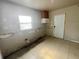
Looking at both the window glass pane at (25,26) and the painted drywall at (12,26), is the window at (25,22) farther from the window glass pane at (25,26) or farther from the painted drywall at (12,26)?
the painted drywall at (12,26)

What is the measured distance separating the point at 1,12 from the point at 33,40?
8.55 ft

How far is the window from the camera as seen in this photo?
3504 millimetres

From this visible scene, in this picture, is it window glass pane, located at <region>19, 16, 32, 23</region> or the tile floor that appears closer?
the tile floor

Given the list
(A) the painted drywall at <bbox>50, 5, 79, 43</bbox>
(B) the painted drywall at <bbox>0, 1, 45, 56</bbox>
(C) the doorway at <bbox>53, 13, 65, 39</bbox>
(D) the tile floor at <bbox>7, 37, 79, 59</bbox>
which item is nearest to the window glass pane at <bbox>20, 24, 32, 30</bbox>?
(B) the painted drywall at <bbox>0, 1, 45, 56</bbox>

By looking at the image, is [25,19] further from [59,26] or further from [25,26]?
[59,26]

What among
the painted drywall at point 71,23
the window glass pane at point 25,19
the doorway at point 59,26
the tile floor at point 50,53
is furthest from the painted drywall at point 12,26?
the painted drywall at point 71,23

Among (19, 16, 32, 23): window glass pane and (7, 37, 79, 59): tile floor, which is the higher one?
(19, 16, 32, 23): window glass pane

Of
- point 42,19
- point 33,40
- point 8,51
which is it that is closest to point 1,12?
point 8,51

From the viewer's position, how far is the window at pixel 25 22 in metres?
3.50

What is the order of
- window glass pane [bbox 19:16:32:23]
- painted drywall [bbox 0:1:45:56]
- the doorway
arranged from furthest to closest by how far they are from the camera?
the doorway, window glass pane [bbox 19:16:32:23], painted drywall [bbox 0:1:45:56]

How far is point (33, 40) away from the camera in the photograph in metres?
4.43

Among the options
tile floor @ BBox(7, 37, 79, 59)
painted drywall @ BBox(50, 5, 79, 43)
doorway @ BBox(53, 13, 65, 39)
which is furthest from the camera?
doorway @ BBox(53, 13, 65, 39)

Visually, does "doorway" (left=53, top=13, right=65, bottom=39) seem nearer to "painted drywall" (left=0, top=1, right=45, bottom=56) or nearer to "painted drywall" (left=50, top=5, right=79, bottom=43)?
"painted drywall" (left=50, top=5, right=79, bottom=43)

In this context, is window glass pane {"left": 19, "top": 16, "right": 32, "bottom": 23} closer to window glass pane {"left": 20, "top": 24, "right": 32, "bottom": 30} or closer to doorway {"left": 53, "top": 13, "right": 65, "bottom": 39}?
window glass pane {"left": 20, "top": 24, "right": 32, "bottom": 30}
